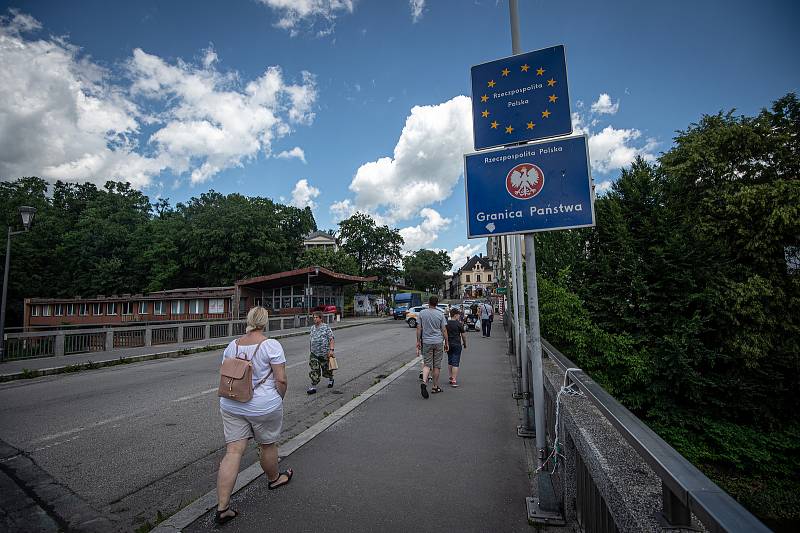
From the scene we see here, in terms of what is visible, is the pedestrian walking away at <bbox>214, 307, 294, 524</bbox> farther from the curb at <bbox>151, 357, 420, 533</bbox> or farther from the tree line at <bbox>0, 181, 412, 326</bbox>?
the tree line at <bbox>0, 181, 412, 326</bbox>

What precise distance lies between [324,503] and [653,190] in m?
18.8

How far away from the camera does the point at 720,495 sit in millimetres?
1199

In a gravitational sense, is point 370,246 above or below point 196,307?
above

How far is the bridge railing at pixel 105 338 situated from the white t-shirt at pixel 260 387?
7359mm

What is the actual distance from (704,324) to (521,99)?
16108 millimetres

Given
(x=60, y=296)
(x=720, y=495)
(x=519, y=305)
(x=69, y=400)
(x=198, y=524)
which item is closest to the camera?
(x=720, y=495)

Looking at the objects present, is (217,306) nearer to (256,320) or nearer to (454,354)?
(454,354)

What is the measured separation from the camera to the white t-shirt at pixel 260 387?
336 centimetres

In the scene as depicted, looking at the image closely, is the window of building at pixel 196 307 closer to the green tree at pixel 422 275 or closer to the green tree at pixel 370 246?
the green tree at pixel 370 246

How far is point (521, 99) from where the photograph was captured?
370cm

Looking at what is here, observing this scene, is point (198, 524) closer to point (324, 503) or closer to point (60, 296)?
point (324, 503)

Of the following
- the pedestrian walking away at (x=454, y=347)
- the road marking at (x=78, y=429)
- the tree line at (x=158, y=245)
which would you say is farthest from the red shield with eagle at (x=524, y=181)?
the tree line at (x=158, y=245)

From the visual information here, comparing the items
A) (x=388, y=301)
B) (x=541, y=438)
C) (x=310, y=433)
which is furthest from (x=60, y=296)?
(x=541, y=438)

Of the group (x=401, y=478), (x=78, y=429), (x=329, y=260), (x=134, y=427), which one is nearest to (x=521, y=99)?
(x=401, y=478)
